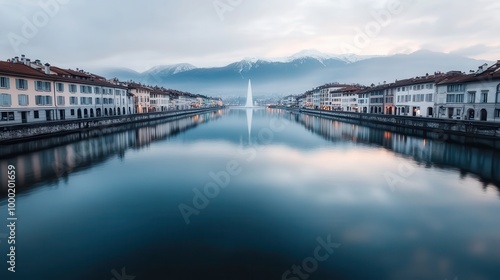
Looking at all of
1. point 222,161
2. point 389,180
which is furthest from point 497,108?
point 222,161

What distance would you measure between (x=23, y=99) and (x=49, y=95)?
7.01 metres

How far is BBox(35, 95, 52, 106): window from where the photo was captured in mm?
50469

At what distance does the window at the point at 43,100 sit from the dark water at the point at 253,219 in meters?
26.1

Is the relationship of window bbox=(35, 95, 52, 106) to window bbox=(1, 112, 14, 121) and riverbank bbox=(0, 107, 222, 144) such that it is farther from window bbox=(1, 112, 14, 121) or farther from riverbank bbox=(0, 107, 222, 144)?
riverbank bbox=(0, 107, 222, 144)

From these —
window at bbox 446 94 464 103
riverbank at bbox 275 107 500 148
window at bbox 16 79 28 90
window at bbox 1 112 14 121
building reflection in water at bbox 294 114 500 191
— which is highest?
window at bbox 16 79 28 90

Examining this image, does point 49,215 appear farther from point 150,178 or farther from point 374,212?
point 374,212

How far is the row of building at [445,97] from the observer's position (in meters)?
48.1

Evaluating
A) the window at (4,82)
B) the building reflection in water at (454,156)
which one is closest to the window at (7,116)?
the window at (4,82)

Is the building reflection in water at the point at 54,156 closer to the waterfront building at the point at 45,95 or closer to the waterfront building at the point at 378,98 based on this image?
the waterfront building at the point at 45,95

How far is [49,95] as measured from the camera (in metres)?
53.7

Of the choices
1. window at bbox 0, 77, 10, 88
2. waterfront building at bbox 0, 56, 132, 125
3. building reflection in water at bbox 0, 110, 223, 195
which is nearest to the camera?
building reflection in water at bbox 0, 110, 223, 195

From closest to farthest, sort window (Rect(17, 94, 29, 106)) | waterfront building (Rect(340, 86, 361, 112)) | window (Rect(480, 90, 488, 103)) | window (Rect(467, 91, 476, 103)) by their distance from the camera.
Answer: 1. window (Rect(17, 94, 29, 106))
2. window (Rect(480, 90, 488, 103))
3. window (Rect(467, 91, 476, 103))
4. waterfront building (Rect(340, 86, 361, 112))

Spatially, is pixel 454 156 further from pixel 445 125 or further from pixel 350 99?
pixel 350 99

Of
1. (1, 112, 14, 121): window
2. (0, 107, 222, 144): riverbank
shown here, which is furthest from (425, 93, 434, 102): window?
(1, 112, 14, 121): window
